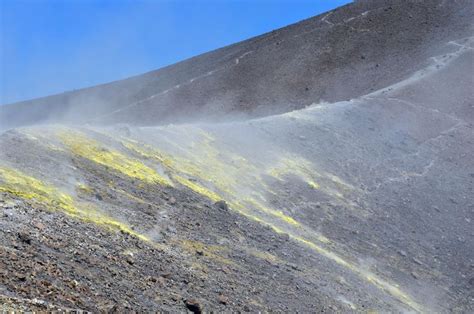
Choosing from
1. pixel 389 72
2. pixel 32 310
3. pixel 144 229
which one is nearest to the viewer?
pixel 32 310

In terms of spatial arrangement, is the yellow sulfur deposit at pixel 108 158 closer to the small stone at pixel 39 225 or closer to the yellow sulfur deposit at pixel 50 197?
the yellow sulfur deposit at pixel 50 197

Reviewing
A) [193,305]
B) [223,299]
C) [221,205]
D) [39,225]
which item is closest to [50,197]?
[39,225]

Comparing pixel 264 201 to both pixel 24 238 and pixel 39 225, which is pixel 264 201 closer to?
pixel 39 225

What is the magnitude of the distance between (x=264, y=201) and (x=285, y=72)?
33538 mm

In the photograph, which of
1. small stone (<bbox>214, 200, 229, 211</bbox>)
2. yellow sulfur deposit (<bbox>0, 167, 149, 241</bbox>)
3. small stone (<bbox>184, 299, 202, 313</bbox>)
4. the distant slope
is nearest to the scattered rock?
yellow sulfur deposit (<bbox>0, 167, 149, 241</bbox>)

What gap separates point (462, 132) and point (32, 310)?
33.5 m

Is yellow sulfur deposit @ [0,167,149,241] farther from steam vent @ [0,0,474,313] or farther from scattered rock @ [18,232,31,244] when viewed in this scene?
scattered rock @ [18,232,31,244]

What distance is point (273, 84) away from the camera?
56.9 meters

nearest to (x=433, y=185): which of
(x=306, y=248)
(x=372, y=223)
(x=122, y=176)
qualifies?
(x=372, y=223)

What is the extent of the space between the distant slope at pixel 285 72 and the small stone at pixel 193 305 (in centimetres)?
3516

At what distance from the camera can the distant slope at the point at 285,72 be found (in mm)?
53250

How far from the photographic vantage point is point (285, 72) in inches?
2309

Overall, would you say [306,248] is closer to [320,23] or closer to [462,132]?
[462,132]

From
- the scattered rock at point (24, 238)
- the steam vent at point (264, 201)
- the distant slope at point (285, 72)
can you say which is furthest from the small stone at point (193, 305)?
the distant slope at point (285, 72)
